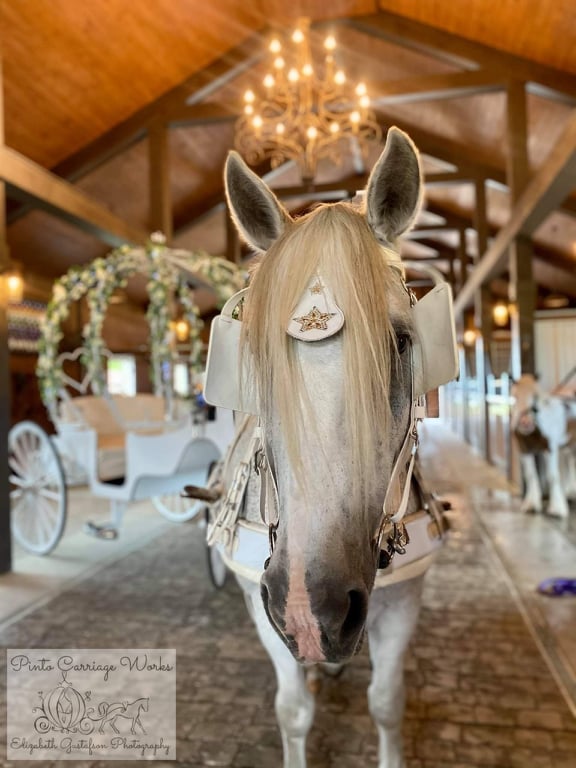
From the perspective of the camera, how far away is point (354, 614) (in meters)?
0.87

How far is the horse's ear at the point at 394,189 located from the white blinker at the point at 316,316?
0.82 ft

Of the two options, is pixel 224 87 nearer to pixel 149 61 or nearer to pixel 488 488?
pixel 149 61

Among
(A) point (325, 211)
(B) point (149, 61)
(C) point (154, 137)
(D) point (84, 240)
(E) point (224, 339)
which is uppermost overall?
(B) point (149, 61)

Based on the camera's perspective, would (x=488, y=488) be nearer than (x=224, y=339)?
No

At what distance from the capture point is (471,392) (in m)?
12.3

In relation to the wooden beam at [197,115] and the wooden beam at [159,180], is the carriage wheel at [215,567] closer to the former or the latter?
the wooden beam at [159,180]

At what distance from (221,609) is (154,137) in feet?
20.8

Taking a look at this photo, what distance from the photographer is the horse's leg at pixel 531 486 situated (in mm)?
5320

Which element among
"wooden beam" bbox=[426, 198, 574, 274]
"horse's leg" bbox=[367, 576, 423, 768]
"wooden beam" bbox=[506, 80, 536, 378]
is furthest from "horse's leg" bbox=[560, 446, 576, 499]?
"wooden beam" bbox=[426, 198, 574, 274]

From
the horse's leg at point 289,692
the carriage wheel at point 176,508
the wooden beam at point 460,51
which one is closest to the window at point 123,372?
the carriage wheel at point 176,508

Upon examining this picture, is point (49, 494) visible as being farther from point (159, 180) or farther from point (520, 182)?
point (520, 182)

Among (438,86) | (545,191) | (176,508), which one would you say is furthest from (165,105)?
(176,508)

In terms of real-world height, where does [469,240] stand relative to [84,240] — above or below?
above

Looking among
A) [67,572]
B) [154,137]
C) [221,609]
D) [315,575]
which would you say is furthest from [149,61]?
[315,575]
